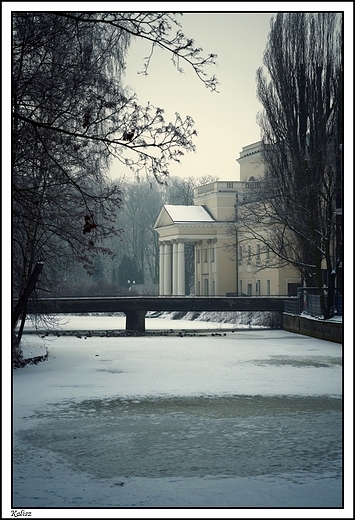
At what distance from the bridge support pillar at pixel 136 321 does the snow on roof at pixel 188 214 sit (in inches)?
1045

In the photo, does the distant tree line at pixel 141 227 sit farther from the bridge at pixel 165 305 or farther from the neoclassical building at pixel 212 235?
the bridge at pixel 165 305

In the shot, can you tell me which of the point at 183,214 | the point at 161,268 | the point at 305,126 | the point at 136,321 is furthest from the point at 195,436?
the point at 161,268

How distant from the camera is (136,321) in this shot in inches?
1508

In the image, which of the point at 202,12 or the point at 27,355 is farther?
the point at 27,355

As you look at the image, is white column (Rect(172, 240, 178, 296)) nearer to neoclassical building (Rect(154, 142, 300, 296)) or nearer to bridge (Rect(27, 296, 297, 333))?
neoclassical building (Rect(154, 142, 300, 296))

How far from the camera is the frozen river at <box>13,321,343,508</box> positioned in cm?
740

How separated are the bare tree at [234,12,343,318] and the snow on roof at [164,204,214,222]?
3397cm

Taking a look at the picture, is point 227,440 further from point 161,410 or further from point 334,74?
point 334,74

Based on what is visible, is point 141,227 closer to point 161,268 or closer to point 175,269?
point 161,268

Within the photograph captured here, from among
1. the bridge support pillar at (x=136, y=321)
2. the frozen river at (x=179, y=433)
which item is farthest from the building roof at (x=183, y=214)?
the frozen river at (x=179, y=433)
